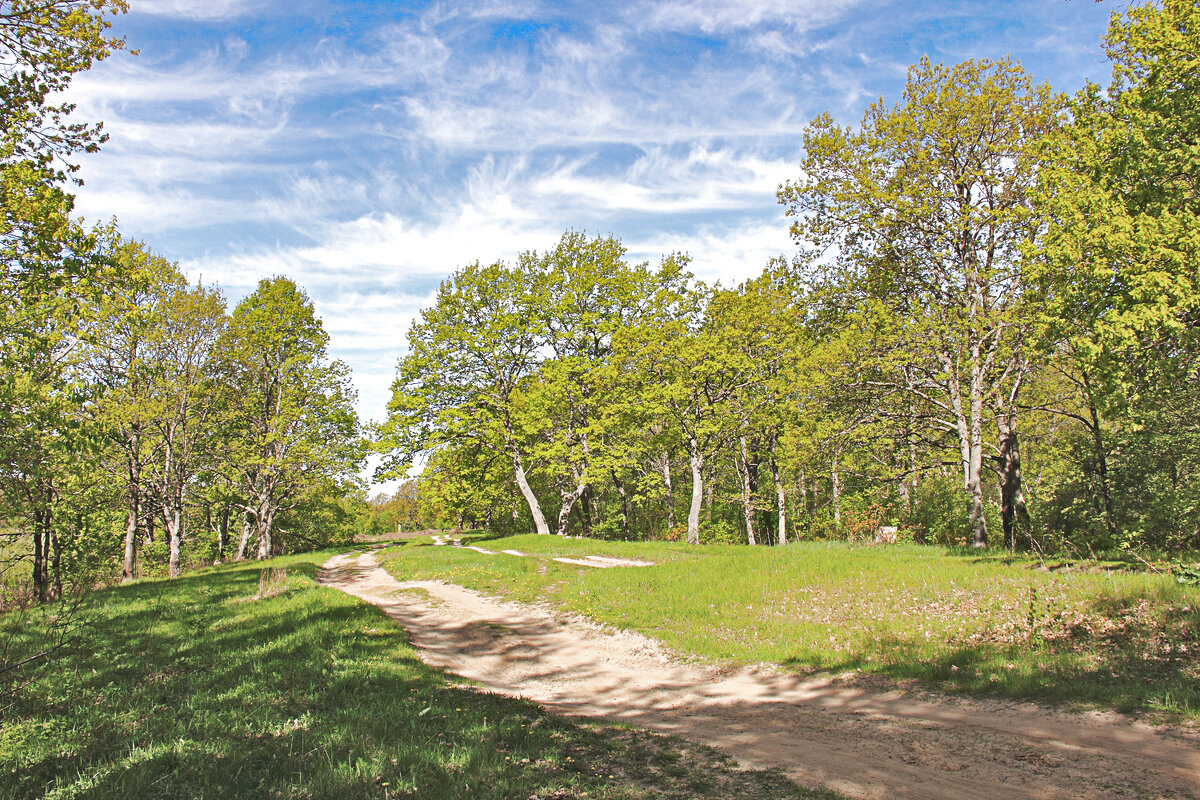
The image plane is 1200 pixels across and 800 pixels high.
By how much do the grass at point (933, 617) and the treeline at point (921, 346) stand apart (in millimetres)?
4814

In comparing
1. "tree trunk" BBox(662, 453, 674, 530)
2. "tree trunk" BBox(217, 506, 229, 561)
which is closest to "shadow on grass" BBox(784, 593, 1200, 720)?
"tree trunk" BBox(662, 453, 674, 530)

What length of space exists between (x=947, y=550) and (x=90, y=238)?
70.3ft

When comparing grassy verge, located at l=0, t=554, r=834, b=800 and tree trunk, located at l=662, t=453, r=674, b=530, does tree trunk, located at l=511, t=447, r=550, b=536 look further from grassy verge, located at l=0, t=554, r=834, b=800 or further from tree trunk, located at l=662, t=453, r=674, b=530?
grassy verge, located at l=0, t=554, r=834, b=800

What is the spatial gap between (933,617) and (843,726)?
4552 millimetres

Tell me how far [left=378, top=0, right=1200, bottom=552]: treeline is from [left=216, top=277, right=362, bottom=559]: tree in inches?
232

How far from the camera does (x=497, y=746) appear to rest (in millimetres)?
5695

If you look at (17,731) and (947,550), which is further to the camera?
(947,550)

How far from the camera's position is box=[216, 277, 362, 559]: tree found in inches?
1236

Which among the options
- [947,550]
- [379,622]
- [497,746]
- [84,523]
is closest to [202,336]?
[84,523]

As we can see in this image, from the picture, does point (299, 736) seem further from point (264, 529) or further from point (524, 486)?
point (264, 529)

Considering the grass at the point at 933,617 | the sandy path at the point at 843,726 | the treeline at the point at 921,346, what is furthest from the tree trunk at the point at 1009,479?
the sandy path at the point at 843,726

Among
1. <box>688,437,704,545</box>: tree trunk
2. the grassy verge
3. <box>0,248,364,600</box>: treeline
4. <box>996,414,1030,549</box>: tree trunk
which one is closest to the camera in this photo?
the grassy verge

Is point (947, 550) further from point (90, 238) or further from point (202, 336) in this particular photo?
point (202, 336)

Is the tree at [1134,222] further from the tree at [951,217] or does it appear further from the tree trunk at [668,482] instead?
the tree trunk at [668,482]
